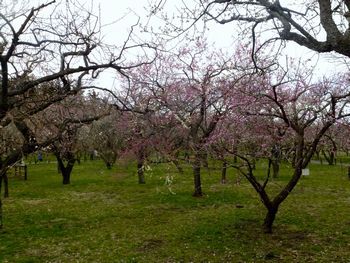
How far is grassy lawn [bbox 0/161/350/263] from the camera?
11258 millimetres

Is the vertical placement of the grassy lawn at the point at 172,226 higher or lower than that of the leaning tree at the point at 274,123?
lower

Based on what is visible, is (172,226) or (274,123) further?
(274,123)

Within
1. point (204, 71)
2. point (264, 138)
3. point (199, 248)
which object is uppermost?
point (204, 71)

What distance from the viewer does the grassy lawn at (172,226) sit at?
36.9 ft

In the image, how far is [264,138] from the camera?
18.4 m

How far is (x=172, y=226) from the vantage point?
14664 millimetres

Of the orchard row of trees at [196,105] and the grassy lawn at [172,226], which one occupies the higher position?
the orchard row of trees at [196,105]

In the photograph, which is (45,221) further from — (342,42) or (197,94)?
(342,42)

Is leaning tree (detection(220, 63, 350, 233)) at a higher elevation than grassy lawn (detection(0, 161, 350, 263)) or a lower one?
higher

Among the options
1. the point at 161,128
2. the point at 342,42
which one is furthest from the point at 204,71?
the point at 342,42

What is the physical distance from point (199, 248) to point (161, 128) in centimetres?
1412

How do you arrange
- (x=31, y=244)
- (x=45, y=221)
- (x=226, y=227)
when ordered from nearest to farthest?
(x=31, y=244) < (x=226, y=227) < (x=45, y=221)

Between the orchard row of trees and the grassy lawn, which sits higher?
the orchard row of trees

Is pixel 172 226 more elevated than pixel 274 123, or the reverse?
pixel 274 123
